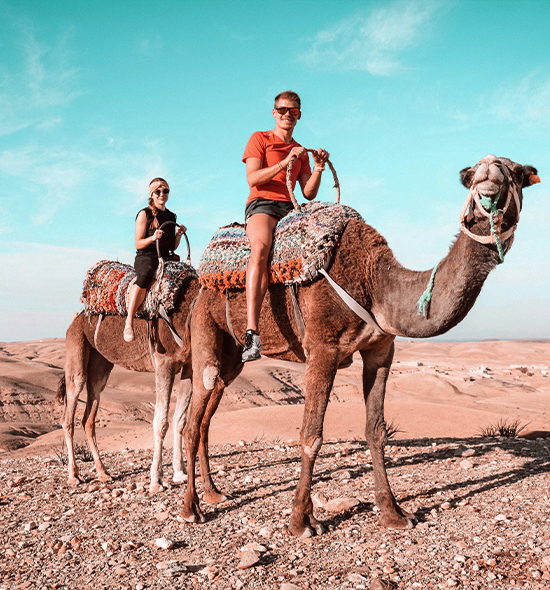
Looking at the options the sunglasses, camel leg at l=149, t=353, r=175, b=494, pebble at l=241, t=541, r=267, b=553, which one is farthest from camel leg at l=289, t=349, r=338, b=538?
camel leg at l=149, t=353, r=175, b=494

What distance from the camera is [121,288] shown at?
7.86 metres

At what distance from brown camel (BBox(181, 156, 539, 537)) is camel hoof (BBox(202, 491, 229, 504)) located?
0.10 feet

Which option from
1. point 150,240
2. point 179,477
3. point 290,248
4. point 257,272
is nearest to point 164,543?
point 257,272

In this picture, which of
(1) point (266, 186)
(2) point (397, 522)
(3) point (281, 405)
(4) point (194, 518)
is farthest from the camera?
(3) point (281, 405)

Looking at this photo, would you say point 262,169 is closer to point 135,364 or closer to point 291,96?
point 291,96

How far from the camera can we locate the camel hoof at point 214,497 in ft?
19.6

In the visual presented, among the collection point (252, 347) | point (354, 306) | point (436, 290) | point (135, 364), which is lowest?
point (135, 364)

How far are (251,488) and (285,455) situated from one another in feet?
8.34

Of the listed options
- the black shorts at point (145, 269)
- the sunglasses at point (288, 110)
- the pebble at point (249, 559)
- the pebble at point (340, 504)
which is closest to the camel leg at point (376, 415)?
the pebble at point (340, 504)

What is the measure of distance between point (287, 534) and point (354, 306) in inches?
80.7

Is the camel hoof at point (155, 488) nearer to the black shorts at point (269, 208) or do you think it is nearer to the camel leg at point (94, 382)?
the camel leg at point (94, 382)

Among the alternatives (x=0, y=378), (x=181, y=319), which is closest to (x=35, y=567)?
(x=181, y=319)

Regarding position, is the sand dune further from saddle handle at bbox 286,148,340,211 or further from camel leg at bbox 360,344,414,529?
saddle handle at bbox 286,148,340,211

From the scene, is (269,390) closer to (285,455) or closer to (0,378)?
(0,378)
